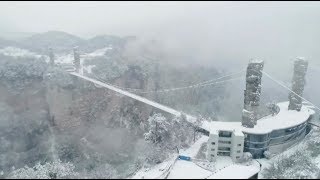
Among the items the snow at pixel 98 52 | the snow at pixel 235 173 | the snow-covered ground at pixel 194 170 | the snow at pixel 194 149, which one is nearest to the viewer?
the snow at pixel 235 173

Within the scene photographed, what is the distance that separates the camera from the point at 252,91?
41.5 metres

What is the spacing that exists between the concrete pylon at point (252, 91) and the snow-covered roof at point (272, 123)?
100cm

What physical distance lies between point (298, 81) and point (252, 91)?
10.3 metres

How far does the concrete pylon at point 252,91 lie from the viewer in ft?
134

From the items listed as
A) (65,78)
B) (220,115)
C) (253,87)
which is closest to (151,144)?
(253,87)

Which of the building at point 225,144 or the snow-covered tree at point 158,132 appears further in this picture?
the snow-covered tree at point 158,132

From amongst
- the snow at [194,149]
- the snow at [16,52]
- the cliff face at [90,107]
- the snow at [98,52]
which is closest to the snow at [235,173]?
the snow at [194,149]

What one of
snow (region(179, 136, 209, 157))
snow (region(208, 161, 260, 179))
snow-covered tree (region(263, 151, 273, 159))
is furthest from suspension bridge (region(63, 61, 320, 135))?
snow (region(208, 161, 260, 179))

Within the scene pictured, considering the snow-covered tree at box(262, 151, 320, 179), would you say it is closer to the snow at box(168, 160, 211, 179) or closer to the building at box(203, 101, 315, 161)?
the building at box(203, 101, 315, 161)

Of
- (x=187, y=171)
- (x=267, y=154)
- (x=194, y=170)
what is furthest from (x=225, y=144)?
(x=187, y=171)

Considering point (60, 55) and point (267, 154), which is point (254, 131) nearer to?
point (267, 154)

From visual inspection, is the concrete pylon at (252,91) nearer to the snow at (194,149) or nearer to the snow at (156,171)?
the snow at (194,149)

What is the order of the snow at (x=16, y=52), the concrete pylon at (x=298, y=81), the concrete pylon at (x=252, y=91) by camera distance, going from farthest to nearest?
the snow at (x=16, y=52) < the concrete pylon at (x=298, y=81) < the concrete pylon at (x=252, y=91)

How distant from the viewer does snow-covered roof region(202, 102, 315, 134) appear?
40812 millimetres
